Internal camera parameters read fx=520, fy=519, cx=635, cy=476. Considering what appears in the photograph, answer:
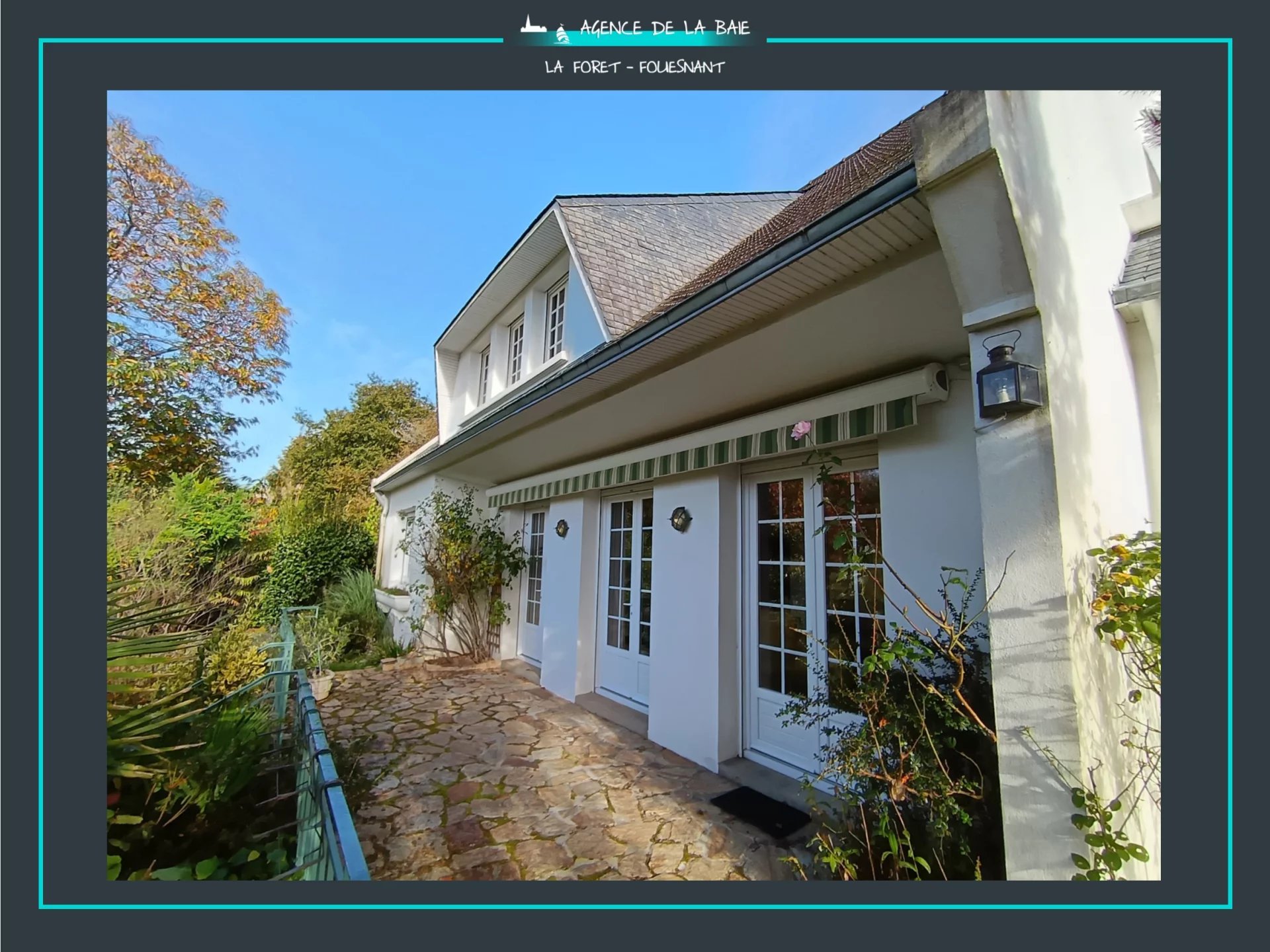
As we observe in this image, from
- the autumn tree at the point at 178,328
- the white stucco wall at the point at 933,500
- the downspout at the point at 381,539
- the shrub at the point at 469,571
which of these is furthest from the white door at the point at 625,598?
the downspout at the point at 381,539

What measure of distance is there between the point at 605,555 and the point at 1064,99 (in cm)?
873

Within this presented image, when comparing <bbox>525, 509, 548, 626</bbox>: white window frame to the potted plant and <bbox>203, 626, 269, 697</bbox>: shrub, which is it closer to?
the potted plant

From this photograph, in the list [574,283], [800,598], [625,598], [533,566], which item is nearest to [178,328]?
[574,283]

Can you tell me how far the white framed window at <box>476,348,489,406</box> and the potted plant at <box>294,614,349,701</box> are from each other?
7617 mm

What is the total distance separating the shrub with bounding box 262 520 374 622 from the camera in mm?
18297

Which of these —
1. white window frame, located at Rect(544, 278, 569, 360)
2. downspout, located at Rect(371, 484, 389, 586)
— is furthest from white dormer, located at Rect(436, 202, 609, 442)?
downspout, located at Rect(371, 484, 389, 586)

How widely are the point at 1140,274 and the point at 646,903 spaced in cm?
768

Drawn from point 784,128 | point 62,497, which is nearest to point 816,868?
point 62,497

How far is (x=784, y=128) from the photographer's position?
14.4 feet

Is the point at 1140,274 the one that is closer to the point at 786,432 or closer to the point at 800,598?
the point at 786,432

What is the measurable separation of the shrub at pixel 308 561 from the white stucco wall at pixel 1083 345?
809 inches

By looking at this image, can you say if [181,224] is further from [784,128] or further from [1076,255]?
[1076,255]

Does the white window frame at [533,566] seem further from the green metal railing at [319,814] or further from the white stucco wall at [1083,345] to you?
the white stucco wall at [1083,345]

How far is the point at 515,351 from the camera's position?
14797 millimetres
